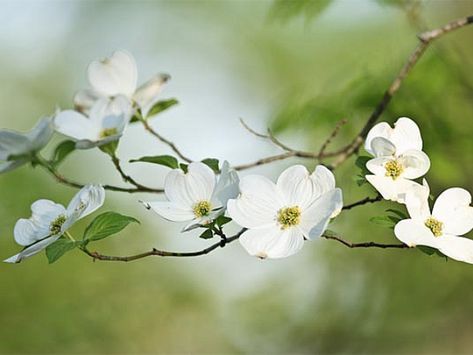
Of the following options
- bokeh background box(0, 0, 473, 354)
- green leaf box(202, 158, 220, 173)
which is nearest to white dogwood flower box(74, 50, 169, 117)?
green leaf box(202, 158, 220, 173)

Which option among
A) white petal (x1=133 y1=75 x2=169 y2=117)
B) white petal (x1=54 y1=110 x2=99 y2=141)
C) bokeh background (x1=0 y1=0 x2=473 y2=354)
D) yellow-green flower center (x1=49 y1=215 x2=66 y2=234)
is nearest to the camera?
yellow-green flower center (x1=49 y1=215 x2=66 y2=234)

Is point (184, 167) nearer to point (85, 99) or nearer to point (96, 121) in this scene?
point (96, 121)

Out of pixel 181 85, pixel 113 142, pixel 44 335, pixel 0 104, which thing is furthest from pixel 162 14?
pixel 113 142

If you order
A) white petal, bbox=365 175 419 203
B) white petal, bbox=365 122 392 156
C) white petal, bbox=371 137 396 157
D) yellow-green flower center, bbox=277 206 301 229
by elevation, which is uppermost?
white petal, bbox=365 122 392 156

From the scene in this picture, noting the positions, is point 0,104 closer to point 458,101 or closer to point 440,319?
point 440,319

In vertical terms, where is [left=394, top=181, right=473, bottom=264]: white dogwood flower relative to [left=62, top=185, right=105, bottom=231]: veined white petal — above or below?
above

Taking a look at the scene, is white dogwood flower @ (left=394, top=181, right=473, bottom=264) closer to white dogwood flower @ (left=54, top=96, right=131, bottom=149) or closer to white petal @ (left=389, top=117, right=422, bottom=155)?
white petal @ (left=389, top=117, right=422, bottom=155)

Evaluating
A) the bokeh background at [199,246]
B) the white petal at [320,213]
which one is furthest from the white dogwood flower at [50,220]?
the bokeh background at [199,246]
